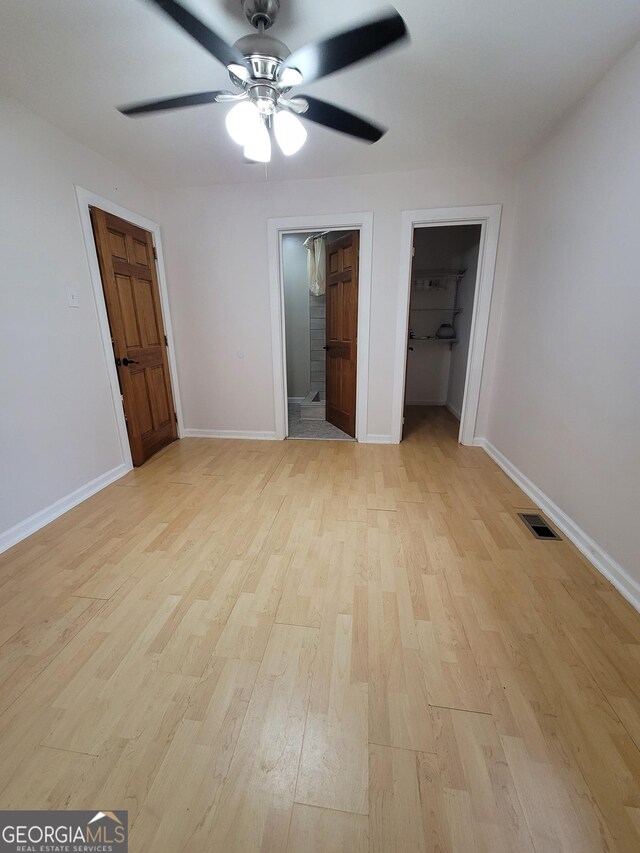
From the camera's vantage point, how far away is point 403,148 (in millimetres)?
2379

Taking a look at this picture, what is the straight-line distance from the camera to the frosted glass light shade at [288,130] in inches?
56.9

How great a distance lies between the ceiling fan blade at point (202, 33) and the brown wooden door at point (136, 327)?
179 centimetres

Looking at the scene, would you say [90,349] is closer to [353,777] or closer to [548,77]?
[353,777]

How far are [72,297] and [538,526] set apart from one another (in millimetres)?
3553

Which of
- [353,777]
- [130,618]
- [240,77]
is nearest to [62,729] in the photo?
[130,618]

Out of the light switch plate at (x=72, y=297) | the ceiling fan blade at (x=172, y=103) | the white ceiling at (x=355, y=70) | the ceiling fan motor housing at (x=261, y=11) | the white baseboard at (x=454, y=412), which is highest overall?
the white ceiling at (x=355, y=70)

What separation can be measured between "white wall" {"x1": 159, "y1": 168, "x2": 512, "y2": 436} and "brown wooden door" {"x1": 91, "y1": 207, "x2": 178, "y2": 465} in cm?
27

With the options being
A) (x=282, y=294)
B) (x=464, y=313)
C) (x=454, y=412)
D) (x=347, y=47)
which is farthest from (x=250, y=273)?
(x=454, y=412)

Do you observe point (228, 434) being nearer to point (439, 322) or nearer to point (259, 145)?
point (259, 145)

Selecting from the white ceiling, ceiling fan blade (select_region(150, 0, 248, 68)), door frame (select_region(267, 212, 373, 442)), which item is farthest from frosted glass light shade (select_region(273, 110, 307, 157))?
door frame (select_region(267, 212, 373, 442))

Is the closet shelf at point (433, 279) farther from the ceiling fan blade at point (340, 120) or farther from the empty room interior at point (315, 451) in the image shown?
the ceiling fan blade at point (340, 120)

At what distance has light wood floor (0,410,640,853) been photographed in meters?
0.85

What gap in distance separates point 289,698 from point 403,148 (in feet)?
11.1

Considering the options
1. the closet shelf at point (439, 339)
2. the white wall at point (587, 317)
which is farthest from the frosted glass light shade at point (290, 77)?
the closet shelf at point (439, 339)
